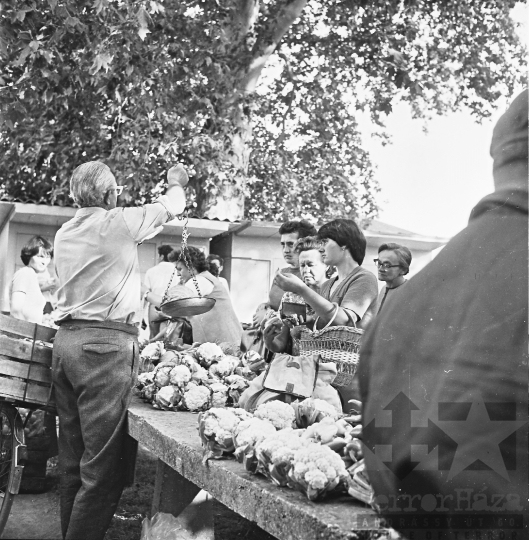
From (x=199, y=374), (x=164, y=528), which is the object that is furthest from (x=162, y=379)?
(x=164, y=528)

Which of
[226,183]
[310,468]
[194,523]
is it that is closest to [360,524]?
[310,468]

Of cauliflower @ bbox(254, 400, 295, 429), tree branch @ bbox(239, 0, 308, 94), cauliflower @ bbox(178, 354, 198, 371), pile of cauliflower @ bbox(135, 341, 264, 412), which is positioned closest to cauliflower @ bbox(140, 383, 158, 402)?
pile of cauliflower @ bbox(135, 341, 264, 412)

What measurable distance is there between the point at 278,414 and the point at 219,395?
1135mm

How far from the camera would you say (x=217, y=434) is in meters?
2.37

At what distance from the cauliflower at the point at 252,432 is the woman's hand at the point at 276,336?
23.7 inches

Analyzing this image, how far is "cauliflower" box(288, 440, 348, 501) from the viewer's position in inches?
69.9

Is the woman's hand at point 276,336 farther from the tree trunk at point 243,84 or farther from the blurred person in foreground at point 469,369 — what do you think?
the tree trunk at point 243,84

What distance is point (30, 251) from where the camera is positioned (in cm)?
663

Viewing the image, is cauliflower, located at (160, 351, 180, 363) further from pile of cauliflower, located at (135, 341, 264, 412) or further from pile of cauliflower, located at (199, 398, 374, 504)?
pile of cauliflower, located at (199, 398, 374, 504)

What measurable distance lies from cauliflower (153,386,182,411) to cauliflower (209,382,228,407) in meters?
0.16

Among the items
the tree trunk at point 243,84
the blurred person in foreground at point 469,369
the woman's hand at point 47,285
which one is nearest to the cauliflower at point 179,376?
the blurred person in foreground at point 469,369

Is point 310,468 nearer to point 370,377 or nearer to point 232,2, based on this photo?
point 370,377

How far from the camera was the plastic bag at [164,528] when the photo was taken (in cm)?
326

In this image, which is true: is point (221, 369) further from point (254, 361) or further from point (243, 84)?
point (243, 84)
